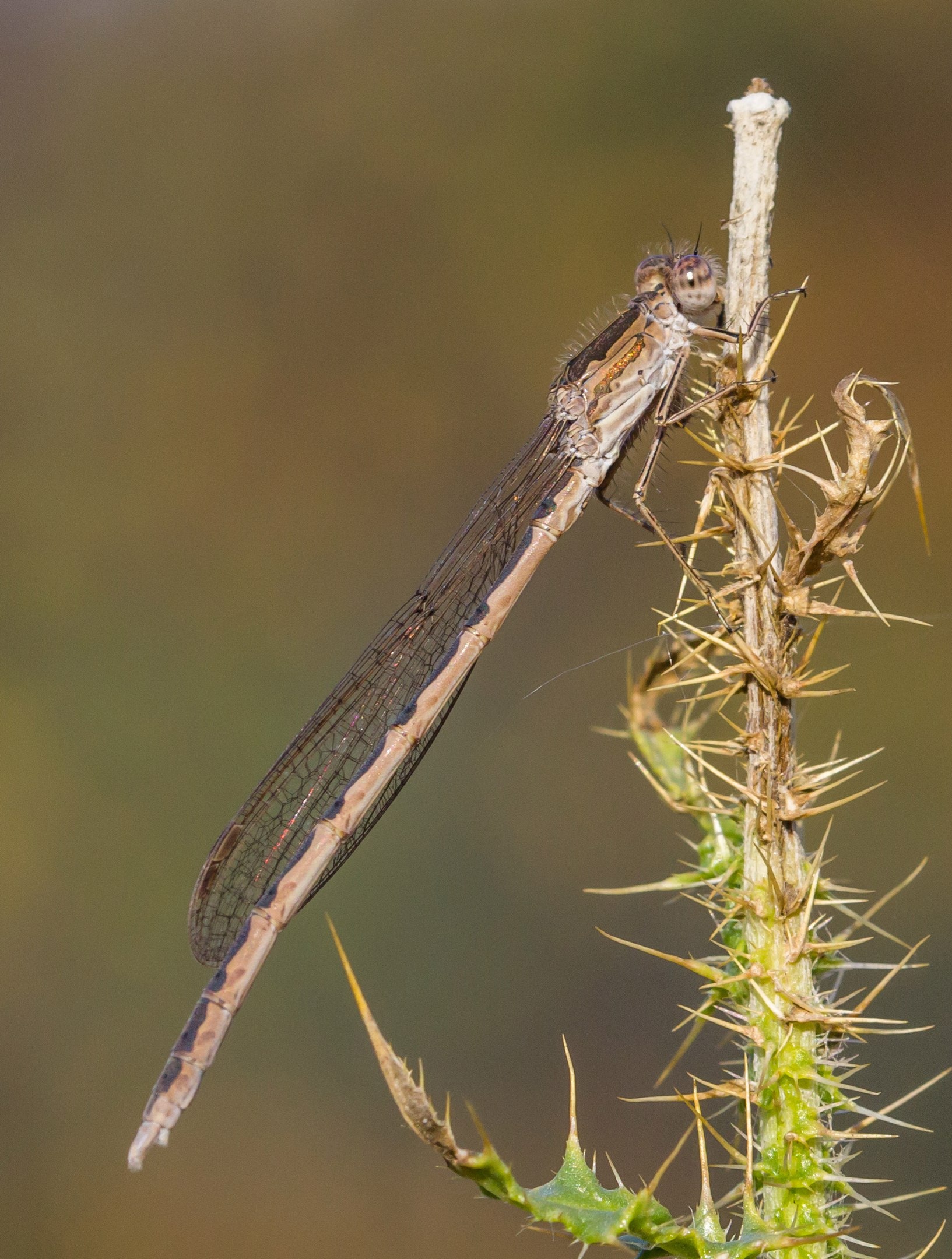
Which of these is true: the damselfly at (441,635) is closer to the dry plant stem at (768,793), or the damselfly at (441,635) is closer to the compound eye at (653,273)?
the compound eye at (653,273)

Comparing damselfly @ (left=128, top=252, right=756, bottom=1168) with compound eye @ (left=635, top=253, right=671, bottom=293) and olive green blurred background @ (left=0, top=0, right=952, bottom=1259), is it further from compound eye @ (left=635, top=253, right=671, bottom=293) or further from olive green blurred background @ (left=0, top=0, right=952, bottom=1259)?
olive green blurred background @ (left=0, top=0, right=952, bottom=1259)

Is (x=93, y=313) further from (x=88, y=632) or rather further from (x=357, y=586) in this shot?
(x=357, y=586)

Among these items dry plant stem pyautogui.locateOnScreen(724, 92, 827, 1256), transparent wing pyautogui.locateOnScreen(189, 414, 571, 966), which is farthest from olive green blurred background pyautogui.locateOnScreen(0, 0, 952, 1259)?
dry plant stem pyautogui.locateOnScreen(724, 92, 827, 1256)

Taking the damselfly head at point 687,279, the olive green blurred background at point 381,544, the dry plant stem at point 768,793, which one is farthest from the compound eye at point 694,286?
the olive green blurred background at point 381,544

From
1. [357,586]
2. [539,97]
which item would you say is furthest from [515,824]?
[539,97]

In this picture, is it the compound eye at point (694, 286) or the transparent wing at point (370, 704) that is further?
the transparent wing at point (370, 704)

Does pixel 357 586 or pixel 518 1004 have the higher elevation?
pixel 357 586
